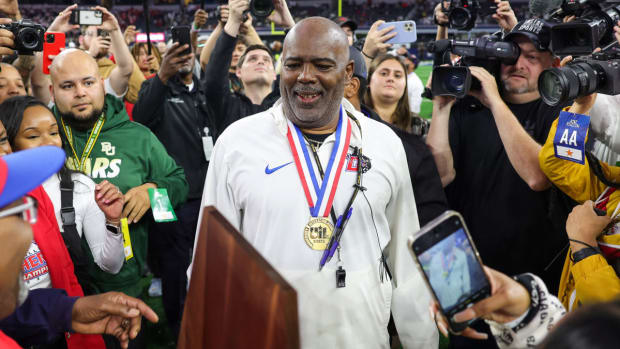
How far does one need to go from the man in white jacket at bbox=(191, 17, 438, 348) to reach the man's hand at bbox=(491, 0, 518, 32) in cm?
177

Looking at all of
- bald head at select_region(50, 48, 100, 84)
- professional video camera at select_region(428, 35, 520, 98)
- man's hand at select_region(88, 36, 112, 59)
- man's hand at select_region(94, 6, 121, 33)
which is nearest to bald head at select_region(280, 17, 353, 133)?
professional video camera at select_region(428, 35, 520, 98)

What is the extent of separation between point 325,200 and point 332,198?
0.03 m

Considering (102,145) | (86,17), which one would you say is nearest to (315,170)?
(102,145)

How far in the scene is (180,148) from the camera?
165 inches

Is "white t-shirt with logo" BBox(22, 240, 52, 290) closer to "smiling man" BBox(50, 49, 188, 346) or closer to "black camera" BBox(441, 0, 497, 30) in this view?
"smiling man" BBox(50, 49, 188, 346)

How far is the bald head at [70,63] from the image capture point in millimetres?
2990

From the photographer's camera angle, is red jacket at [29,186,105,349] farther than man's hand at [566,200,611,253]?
Yes

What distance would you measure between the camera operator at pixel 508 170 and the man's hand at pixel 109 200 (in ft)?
5.32

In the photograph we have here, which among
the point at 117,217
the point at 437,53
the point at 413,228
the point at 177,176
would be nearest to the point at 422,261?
the point at 413,228

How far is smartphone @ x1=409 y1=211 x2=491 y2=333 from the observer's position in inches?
48.4

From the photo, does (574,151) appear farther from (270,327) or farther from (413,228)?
(270,327)

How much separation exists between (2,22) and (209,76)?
123 centimetres

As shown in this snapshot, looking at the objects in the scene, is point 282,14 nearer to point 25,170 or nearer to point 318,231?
point 318,231

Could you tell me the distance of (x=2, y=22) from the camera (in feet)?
9.10
